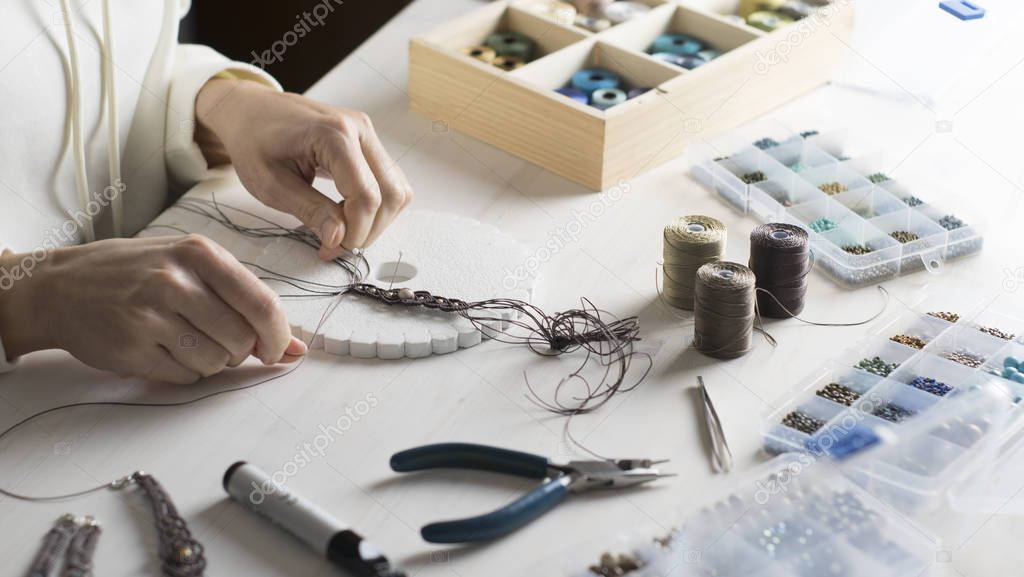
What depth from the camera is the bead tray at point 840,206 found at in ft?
3.66

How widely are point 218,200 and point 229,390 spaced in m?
0.37

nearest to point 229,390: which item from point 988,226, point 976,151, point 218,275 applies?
point 218,275

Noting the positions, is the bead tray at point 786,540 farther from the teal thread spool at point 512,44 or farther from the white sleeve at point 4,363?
the teal thread spool at point 512,44

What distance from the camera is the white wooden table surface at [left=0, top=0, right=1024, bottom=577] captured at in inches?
31.2

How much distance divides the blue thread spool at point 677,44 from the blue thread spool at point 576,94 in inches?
6.7

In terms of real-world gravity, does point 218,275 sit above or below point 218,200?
above

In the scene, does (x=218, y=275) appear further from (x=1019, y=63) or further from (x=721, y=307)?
(x=1019, y=63)

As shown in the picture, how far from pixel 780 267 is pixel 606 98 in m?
0.44

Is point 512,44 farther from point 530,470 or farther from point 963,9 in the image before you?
point 530,470

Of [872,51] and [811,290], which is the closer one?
[811,290]

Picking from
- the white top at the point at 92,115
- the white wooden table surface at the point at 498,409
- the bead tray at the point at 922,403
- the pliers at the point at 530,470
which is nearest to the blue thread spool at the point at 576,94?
the white wooden table surface at the point at 498,409

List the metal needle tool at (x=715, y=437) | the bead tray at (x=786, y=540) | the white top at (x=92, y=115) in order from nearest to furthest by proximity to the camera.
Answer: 1. the bead tray at (x=786, y=540)
2. the metal needle tool at (x=715, y=437)
3. the white top at (x=92, y=115)

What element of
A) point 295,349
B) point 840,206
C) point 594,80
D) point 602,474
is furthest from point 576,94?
→ point 602,474

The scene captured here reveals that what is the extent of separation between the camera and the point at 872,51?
57.0 inches
